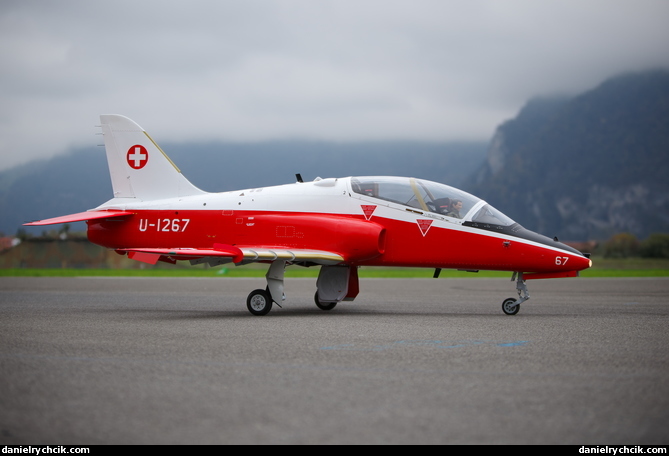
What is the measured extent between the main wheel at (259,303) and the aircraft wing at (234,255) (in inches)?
28.3

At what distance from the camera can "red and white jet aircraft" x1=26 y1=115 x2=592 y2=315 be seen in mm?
14086

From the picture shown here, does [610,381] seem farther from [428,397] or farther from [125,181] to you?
[125,181]

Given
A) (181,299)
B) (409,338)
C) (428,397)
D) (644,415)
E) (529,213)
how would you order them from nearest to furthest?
(644,415) → (428,397) → (409,338) → (181,299) → (529,213)

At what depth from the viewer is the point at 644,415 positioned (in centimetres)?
559

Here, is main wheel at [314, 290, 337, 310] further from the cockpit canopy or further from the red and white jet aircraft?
the cockpit canopy

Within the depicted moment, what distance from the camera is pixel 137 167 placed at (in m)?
16.8

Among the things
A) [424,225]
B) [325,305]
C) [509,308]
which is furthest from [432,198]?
[325,305]

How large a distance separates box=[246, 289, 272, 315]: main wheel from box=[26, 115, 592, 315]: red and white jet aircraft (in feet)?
0.07

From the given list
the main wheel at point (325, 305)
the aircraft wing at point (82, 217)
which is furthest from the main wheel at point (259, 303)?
the aircraft wing at point (82, 217)

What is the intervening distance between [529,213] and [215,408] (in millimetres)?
191246

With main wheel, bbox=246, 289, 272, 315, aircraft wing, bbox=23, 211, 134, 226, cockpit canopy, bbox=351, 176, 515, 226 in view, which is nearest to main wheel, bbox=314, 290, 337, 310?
main wheel, bbox=246, 289, 272, 315

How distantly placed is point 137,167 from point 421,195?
6.68 meters

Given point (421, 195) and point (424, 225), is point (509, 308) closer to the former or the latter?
point (424, 225)

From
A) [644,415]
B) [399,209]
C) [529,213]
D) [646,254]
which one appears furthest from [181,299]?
[529,213]
